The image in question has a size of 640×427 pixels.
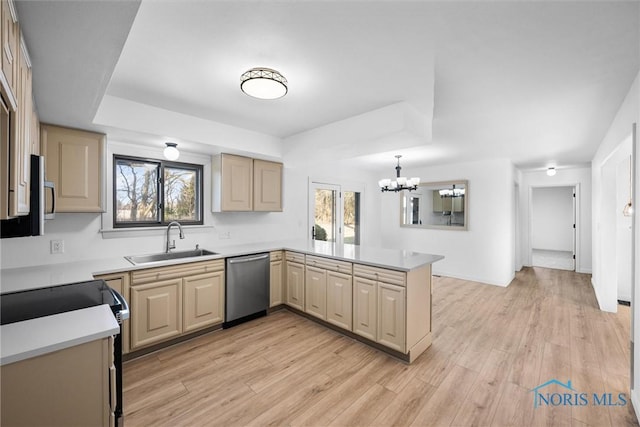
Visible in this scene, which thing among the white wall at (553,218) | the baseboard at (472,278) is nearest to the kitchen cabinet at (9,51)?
the baseboard at (472,278)

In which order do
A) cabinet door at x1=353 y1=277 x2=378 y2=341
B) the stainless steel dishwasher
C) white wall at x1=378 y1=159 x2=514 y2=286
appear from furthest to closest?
white wall at x1=378 y1=159 x2=514 y2=286 → the stainless steel dishwasher → cabinet door at x1=353 y1=277 x2=378 y2=341

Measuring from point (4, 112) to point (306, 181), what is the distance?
411 cm

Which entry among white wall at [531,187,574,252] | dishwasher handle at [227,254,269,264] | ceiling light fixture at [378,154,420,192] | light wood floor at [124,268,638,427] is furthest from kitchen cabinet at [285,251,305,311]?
white wall at [531,187,574,252]

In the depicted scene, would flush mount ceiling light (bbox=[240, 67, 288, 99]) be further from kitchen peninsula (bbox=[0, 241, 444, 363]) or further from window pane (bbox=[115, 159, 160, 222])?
window pane (bbox=[115, 159, 160, 222])

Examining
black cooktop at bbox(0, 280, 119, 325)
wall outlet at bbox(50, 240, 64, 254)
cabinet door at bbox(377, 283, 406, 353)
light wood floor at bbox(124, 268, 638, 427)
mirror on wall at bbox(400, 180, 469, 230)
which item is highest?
mirror on wall at bbox(400, 180, 469, 230)

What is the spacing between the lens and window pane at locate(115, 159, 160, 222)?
3062 millimetres

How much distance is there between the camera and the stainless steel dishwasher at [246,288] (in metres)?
3.22

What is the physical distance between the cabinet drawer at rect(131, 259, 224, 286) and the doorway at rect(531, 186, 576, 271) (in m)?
9.29

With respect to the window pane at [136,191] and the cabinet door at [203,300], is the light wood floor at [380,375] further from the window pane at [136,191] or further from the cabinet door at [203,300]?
the window pane at [136,191]

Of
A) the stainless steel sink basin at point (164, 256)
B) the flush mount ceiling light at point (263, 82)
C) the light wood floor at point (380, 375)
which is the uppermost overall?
the flush mount ceiling light at point (263, 82)

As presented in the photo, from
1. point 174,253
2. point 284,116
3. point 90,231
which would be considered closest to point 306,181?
point 284,116

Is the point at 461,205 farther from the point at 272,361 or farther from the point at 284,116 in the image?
the point at 272,361

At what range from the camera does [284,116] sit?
10.1 ft

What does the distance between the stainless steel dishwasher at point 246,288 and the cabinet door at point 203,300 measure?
3.6 inches
